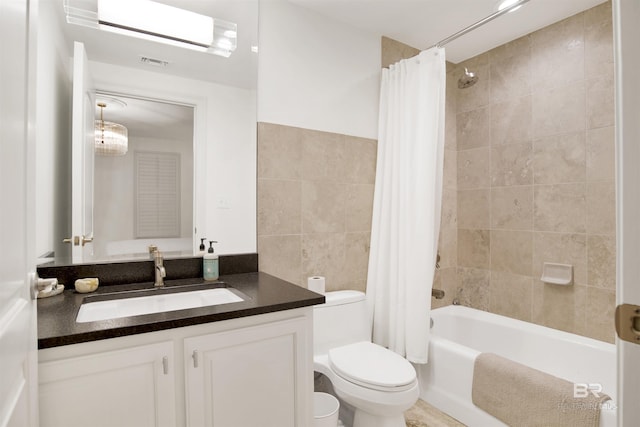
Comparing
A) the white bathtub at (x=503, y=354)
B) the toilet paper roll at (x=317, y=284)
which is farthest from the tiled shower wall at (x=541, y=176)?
the toilet paper roll at (x=317, y=284)

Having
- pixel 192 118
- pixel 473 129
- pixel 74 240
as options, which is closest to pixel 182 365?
pixel 74 240

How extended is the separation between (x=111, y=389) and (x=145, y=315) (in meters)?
0.22

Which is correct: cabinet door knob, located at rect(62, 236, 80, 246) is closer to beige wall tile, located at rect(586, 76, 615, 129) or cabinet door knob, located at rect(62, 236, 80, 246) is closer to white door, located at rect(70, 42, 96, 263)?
white door, located at rect(70, 42, 96, 263)

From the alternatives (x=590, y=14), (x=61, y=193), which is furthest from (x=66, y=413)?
(x=590, y=14)

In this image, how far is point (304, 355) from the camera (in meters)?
1.36

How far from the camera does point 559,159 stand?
230cm

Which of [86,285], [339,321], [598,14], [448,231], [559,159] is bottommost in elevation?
[339,321]

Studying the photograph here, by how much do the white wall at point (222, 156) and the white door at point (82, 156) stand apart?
257 millimetres

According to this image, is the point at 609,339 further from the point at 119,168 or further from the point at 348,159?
the point at 119,168

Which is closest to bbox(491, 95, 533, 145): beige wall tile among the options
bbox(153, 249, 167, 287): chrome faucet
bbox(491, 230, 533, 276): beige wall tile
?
bbox(491, 230, 533, 276): beige wall tile

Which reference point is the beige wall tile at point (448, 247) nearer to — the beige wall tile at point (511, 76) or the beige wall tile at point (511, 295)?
the beige wall tile at point (511, 295)

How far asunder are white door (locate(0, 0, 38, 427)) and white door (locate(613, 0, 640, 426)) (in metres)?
1.10

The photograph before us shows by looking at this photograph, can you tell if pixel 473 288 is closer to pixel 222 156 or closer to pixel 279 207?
pixel 279 207

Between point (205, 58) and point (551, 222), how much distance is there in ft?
7.82
